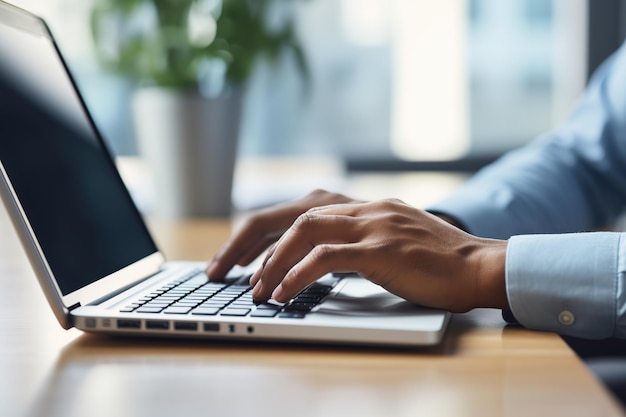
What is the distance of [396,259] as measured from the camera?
601mm

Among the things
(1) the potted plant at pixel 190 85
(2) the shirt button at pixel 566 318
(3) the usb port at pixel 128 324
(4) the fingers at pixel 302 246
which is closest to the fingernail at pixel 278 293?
(4) the fingers at pixel 302 246

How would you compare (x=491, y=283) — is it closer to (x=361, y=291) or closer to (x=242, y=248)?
(x=361, y=291)

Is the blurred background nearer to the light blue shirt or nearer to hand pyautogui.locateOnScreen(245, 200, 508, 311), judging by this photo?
the light blue shirt

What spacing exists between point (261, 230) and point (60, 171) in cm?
22

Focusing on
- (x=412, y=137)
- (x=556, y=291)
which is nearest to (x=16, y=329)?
(x=556, y=291)

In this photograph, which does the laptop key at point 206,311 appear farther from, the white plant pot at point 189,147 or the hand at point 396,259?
the white plant pot at point 189,147

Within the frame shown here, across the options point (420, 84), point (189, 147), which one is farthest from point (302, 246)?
point (420, 84)

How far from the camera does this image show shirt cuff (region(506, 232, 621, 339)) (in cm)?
60

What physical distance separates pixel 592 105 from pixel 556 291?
2.72 feet

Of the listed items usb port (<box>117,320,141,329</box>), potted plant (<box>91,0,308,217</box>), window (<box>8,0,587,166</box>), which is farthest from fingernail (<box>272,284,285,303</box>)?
window (<box>8,0,587,166</box>)

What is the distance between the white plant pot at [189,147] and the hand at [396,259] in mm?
947

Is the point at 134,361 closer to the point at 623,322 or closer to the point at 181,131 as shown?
the point at 623,322

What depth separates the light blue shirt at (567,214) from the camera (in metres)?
0.60

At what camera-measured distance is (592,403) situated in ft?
1.42
